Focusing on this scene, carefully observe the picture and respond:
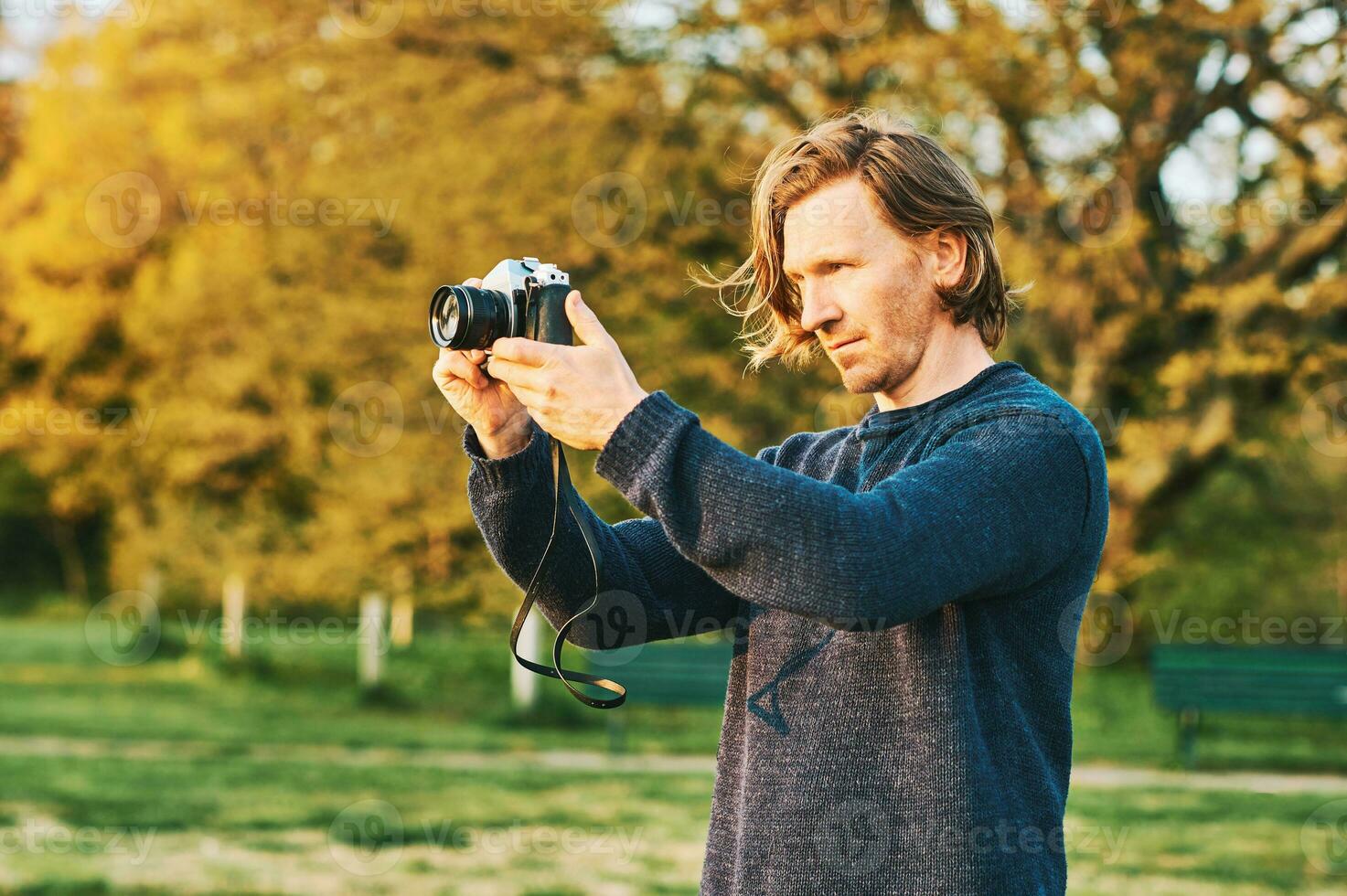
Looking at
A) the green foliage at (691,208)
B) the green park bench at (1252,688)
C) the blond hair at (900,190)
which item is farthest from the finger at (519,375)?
the green park bench at (1252,688)

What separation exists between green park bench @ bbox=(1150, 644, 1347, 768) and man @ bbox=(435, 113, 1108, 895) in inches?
308

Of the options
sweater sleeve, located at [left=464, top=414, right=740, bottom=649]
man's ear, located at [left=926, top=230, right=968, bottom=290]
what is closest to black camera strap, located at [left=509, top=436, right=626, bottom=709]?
sweater sleeve, located at [left=464, top=414, right=740, bottom=649]

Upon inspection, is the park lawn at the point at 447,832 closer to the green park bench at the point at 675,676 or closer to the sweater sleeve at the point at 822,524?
the green park bench at the point at 675,676

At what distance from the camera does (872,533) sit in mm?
1382

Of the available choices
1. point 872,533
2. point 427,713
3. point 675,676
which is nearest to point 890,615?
point 872,533

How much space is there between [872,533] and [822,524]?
0.17 feet

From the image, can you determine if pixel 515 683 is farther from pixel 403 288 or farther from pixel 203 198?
pixel 203 198

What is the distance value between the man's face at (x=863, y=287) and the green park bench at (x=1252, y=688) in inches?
315

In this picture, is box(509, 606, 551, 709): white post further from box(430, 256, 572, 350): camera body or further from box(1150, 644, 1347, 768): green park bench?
box(430, 256, 572, 350): camera body

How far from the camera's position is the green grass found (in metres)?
5.86

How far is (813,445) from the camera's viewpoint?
2.04 meters

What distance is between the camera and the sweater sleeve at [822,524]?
4.52ft

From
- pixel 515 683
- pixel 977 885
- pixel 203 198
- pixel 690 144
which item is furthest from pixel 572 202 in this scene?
pixel 977 885

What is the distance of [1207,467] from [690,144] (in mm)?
5142
